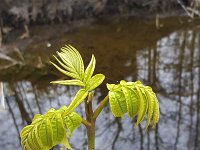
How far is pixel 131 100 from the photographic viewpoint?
833mm

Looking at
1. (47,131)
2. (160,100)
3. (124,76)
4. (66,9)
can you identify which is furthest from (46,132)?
(66,9)

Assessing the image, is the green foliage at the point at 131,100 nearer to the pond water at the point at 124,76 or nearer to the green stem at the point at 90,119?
the green stem at the point at 90,119

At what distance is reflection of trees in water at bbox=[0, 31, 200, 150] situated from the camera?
8.74 ft

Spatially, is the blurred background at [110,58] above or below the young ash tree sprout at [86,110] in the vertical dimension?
below

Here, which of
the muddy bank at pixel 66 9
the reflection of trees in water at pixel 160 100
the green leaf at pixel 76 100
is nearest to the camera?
the green leaf at pixel 76 100

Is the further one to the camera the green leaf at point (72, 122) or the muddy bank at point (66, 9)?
the muddy bank at point (66, 9)

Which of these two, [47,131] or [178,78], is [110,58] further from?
[47,131]

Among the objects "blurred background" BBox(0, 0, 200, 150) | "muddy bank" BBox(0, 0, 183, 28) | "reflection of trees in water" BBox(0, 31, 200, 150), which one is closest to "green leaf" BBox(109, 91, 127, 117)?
"blurred background" BBox(0, 0, 200, 150)

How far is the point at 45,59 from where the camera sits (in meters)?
3.94

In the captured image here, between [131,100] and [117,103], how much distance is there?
34 millimetres

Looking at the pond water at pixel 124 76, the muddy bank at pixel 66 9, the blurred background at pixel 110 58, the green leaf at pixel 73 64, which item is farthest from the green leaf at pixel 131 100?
the muddy bank at pixel 66 9

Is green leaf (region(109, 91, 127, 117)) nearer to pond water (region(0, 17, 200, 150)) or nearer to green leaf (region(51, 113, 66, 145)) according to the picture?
green leaf (region(51, 113, 66, 145))

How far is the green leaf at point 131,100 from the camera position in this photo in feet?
2.72

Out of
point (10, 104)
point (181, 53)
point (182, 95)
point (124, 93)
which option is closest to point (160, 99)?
point (182, 95)
